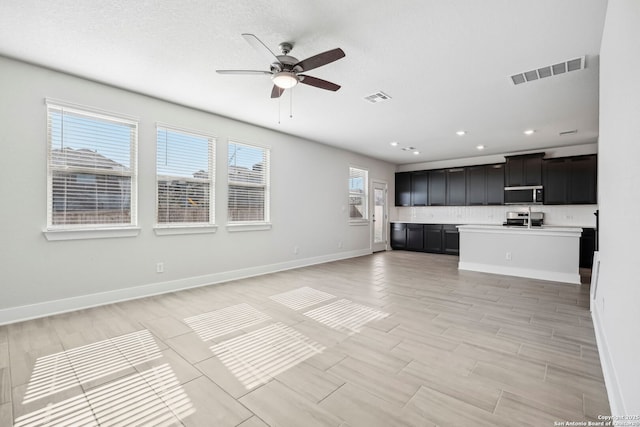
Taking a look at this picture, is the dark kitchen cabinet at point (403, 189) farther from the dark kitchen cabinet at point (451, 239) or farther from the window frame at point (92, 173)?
A: the window frame at point (92, 173)

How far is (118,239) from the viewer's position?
3.79 meters

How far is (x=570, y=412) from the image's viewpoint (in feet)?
5.62

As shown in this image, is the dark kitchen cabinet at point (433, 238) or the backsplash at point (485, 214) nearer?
the backsplash at point (485, 214)

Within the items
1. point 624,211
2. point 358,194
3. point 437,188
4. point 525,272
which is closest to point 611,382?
point 624,211

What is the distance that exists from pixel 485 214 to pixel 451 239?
124 cm

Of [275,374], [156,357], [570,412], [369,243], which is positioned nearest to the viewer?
[570,412]

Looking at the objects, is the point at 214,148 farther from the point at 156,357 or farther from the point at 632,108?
the point at 632,108

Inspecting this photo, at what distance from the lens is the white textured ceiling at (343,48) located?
2324 millimetres

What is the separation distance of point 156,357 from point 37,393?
70cm

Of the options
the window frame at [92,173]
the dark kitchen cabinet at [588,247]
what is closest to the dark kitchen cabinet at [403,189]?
the dark kitchen cabinet at [588,247]

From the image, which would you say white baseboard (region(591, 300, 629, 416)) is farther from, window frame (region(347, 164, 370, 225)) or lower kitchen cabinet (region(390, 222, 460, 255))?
lower kitchen cabinet (region(390, 222, 460, 255))

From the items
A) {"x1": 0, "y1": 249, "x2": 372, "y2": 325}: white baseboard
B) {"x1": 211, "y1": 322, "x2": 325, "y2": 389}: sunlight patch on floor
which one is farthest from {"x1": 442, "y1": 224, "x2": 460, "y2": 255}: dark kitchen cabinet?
{"x1": 211, "y1": 322, "x2": 325, "y2": 389}: sunlight patch on floor

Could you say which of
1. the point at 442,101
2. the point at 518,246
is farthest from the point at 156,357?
the point at 518,246

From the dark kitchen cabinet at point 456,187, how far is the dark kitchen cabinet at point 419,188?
25.8 inches
